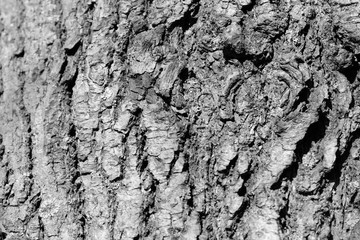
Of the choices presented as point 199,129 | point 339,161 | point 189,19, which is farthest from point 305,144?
point 189,19

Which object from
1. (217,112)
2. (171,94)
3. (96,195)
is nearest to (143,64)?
(171,94)

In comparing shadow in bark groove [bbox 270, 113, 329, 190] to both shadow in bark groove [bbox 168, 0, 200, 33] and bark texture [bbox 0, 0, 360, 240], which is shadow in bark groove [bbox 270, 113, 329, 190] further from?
shadow in bark groove [bbox 168, 0, 200, 33]

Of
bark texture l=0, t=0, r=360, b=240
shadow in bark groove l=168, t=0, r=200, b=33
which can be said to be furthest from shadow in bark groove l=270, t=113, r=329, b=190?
shadow in bark groove l=168, t=0, r=200, b=33

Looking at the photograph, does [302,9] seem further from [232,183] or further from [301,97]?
[232,183]

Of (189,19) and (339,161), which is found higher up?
(189,19)

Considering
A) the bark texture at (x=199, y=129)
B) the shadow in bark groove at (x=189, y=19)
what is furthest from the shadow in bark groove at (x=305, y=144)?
the shadow in bark groove at (x=189, y=19)

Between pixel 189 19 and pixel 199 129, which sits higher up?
pixel 189 19

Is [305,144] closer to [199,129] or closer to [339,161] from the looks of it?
[339,161]

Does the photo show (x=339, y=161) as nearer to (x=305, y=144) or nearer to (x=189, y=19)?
(x=305, y=144)

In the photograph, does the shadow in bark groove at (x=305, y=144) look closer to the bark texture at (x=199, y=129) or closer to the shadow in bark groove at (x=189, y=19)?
the bark texture at (x=199, y=129)

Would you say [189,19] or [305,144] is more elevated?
[189,19]

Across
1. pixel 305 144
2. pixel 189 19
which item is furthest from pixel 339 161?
pixel 189 19
